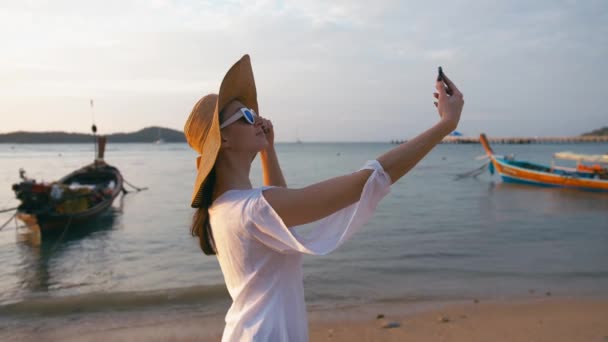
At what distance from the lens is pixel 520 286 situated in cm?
715

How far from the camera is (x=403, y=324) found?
5445 mm

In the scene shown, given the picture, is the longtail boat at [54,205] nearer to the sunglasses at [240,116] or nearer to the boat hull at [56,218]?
the boat hull at [56,218]

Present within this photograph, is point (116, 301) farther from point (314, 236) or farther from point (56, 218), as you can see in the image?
point (56, 218)

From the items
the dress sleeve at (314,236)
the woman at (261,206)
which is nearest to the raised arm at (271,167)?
the woman at (261,206)

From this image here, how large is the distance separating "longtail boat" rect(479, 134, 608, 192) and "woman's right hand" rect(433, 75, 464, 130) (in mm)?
22947

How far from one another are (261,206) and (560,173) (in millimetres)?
25176

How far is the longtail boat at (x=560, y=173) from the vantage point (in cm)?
2106

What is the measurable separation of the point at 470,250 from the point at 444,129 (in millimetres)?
9442

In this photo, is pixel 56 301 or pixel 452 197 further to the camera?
pixel 452 197

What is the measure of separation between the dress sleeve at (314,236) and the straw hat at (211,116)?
247 millimetres

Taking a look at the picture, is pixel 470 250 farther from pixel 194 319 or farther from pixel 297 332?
pixel 297 332

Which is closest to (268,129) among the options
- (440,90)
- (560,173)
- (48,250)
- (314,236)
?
(314,236)

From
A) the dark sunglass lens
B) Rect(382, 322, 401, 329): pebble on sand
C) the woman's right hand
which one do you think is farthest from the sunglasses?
Rect(382, 322, 401, 329): pebble on sand

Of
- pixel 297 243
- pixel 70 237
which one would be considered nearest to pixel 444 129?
pixel 297 243
